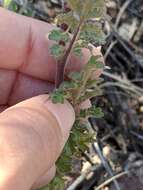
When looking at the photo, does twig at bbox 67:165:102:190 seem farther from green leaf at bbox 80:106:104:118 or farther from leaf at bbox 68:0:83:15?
leaf at bbox 68:0:83:15

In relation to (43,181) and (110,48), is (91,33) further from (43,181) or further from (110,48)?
(110,48)

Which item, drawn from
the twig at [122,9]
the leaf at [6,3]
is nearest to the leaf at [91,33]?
the leaf at [6,3]

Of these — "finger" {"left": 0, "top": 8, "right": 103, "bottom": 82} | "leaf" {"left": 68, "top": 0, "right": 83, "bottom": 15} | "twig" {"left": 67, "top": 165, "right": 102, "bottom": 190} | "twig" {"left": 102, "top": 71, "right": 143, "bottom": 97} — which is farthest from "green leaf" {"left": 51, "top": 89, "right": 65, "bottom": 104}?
"twig" {"left": 102, "top": 71, "right": 143, "bottom": 97}

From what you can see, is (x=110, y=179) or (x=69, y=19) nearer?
(x=69, y=19)

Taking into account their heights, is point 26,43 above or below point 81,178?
above

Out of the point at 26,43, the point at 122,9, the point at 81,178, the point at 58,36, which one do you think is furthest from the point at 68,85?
the point at 122,9

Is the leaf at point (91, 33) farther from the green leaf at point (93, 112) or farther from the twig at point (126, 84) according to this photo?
the twig at point (126, 84)

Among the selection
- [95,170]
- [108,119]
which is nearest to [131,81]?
[108,119]
